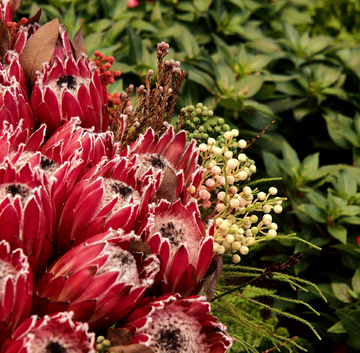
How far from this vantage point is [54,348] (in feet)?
1.41

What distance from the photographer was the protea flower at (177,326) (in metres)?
0.48

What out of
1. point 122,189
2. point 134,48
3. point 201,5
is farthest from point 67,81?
point 201,5

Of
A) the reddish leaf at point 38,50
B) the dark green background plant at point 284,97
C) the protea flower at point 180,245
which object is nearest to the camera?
the protea flower at point 180,245

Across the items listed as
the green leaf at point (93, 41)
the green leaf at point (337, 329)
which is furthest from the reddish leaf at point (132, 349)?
the green leaf at point (93, 41)

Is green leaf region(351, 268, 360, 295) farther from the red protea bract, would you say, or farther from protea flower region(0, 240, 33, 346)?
protea flower region(0, 240, 33, 346)

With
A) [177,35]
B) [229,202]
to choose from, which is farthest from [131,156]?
[177,35]

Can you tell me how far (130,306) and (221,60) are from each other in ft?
4.82

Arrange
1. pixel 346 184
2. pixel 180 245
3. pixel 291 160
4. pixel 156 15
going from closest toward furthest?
pixel 180 245 → pixel 346 184 → pixel 291 160 → pixel 156 15

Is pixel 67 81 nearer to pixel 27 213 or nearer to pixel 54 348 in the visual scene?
pixel 27 213

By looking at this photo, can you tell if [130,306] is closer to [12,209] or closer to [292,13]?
[12,209]

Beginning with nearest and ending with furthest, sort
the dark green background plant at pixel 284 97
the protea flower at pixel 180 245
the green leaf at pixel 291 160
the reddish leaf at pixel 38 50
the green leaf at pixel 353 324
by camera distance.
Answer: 1. the protea flower at pixel 180 245
2. the reddish leaf at pixel 38 50
3. the green leaf at pixel 353 324
4. the dark green background plant at pixel 284 97
5. the green leaf at pixel 291 160

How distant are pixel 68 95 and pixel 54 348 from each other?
42cm

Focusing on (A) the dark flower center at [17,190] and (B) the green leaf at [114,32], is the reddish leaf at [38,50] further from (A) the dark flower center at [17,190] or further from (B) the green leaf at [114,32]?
(B) the green leaf at [114,32]

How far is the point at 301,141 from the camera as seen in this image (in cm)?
208
